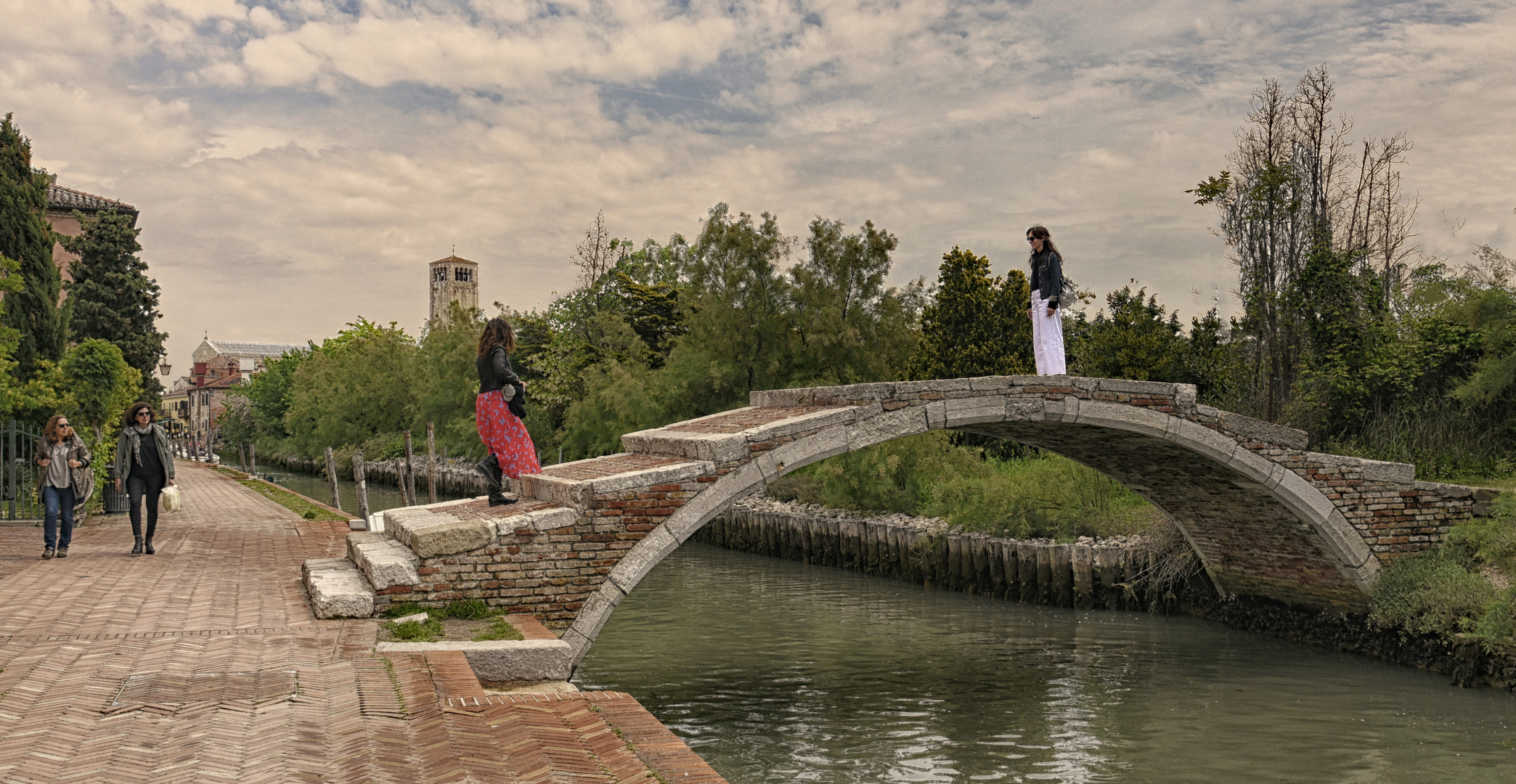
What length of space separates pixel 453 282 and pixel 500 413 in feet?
280

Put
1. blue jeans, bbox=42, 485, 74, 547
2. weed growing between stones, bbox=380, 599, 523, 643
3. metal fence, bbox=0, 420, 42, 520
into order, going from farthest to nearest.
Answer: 1. metal fence, bbox=0, 420, 42, 520
2. blue jeans, bbox=42, 485, 74, 547
3. weed growing between stones, bbox=380, 599, 523, 643

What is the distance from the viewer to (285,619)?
7.22 meters

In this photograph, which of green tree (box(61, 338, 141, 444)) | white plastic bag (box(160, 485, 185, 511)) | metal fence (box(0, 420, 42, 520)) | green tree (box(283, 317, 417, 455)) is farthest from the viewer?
green tree (box(283, 317, 417, 455))

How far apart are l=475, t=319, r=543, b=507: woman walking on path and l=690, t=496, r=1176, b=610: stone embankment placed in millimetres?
7749

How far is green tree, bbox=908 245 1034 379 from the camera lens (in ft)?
75.0

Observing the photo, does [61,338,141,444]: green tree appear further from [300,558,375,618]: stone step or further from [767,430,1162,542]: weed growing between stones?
[767,430,1162,542]: weed growing between stones

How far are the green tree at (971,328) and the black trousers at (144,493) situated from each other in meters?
15.1

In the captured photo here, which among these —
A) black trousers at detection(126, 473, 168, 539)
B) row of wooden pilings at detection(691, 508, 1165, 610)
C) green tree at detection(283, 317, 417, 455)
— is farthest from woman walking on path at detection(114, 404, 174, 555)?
green tree at detection(283, 317, 417, 455)

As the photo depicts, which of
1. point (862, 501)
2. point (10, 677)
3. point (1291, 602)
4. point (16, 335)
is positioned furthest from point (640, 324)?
point (10, 677)

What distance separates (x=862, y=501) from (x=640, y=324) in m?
16.6

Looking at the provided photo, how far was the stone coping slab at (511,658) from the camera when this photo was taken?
6.45 m

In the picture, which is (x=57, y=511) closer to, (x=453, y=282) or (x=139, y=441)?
(x=139, y=441)

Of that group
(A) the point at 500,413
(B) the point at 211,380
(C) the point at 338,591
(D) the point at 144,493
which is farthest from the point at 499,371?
(B) the point at 211,380

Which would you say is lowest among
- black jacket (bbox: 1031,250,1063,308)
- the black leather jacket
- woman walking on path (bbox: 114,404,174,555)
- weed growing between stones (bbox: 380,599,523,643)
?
weed growing between stones (bbox: 380,599,523,643)
